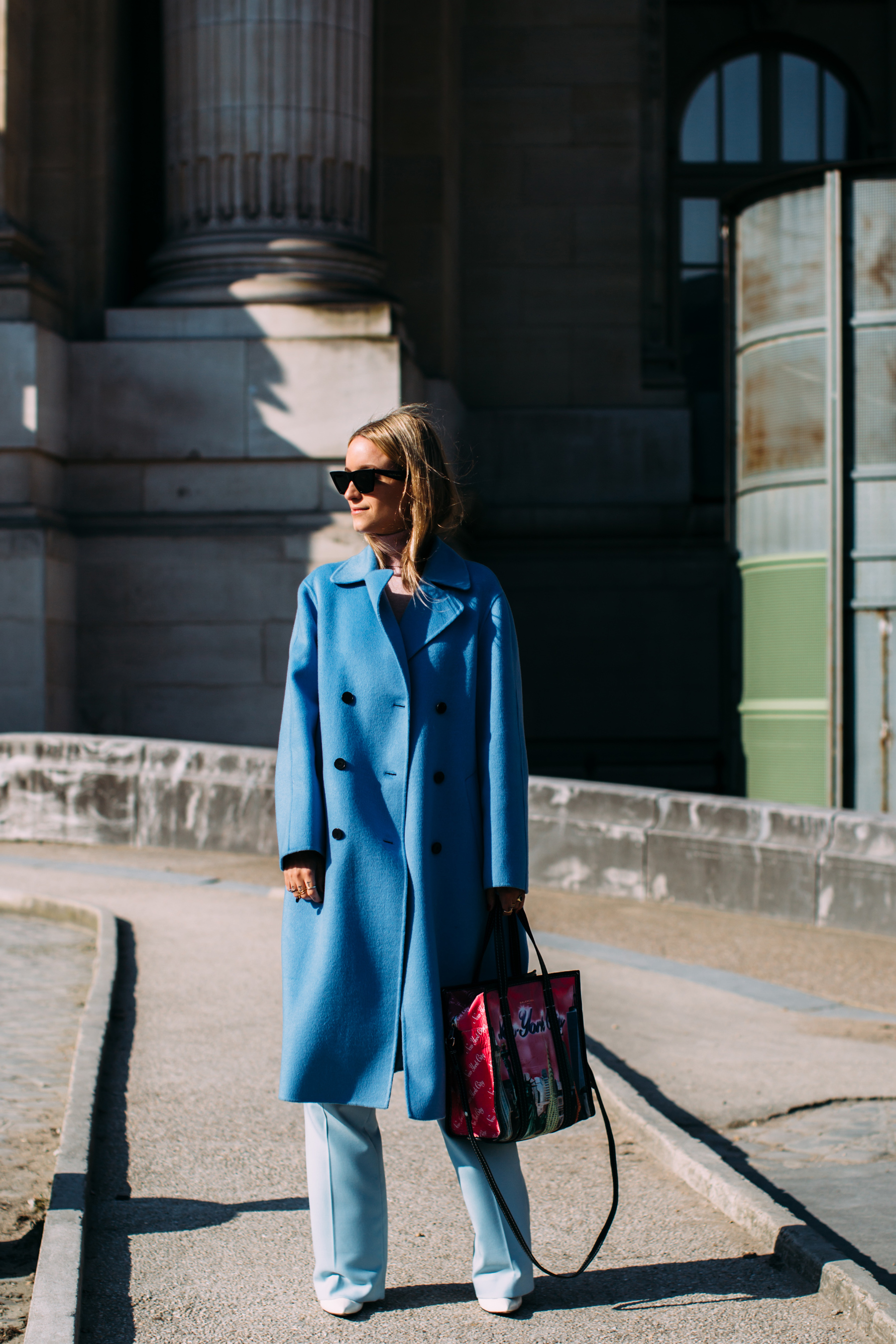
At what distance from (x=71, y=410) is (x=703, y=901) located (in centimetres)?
761

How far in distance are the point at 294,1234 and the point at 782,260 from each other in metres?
10.0

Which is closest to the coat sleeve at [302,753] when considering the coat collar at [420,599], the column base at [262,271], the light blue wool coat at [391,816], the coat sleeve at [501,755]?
the light blue wool coat at [391,816]

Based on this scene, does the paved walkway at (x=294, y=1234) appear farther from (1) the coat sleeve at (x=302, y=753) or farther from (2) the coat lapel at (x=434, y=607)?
(2) the coat lapel at (x=434, y=607)

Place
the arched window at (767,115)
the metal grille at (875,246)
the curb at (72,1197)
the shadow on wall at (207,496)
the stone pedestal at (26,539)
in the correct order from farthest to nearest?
the arched window at (767,115)
the shadow on wall at (207,496)
the stone pedestal at (26,539)
the metal grille at (875,246)
the curb at (72,1197)

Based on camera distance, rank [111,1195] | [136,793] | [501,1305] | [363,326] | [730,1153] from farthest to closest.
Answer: [363,326] < [136,793] < [730,1153] < [111,1195] < [501,1305]

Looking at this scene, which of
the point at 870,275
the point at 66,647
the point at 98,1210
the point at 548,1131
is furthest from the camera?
the point at 66,647

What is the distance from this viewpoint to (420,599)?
11.6 feet

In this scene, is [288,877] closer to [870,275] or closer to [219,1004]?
[219,1004]

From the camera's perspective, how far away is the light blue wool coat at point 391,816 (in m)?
3.37

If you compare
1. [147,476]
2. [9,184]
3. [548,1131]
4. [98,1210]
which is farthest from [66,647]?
[548,1131]

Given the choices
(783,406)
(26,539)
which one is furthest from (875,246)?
(26,539)

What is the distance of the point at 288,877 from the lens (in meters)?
3.42

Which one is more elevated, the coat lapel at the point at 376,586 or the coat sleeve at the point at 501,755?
the coat lapel at the point at 376,586

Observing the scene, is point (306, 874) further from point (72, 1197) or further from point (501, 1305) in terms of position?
point (72, 1197)
